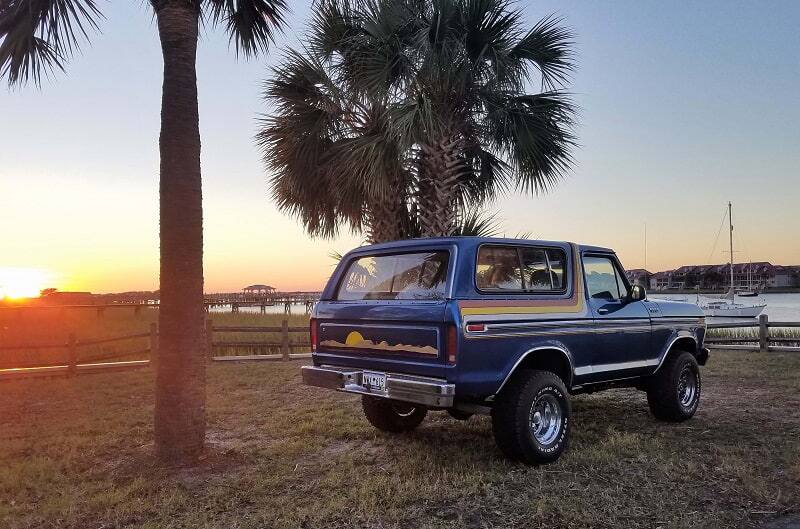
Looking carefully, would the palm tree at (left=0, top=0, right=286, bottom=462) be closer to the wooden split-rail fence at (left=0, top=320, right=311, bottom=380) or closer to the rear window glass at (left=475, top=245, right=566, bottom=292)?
the rear window glass at (left=475, top=245, right=566, bottom=292)

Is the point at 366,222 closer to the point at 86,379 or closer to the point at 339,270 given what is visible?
the point at 86,379

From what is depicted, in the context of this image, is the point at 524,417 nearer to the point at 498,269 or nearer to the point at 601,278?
the point at 498,269

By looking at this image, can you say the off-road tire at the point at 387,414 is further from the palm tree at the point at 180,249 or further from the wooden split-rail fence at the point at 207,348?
the wooden split-rail fence at the point at 207,348

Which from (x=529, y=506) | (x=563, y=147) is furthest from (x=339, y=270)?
(x=563, y=147)

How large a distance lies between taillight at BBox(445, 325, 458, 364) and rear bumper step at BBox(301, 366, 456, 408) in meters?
0.20

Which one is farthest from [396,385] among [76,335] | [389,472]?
[76,335]

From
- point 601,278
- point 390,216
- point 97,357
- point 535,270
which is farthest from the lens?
point 390,216

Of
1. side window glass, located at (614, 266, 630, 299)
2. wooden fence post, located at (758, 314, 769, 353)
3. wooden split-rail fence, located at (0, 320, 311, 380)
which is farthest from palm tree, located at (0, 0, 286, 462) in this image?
wooden fence post, located at (758, 314, 769, 353)

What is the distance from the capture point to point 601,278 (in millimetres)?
6680

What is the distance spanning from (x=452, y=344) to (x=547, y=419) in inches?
57.8

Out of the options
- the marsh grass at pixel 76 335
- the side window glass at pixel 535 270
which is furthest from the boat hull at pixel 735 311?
the side window glass at pixel 535 270

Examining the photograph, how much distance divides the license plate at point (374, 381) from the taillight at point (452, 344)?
2.35 feet

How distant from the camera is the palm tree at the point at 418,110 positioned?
12.5m

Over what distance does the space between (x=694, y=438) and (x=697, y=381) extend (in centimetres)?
131
